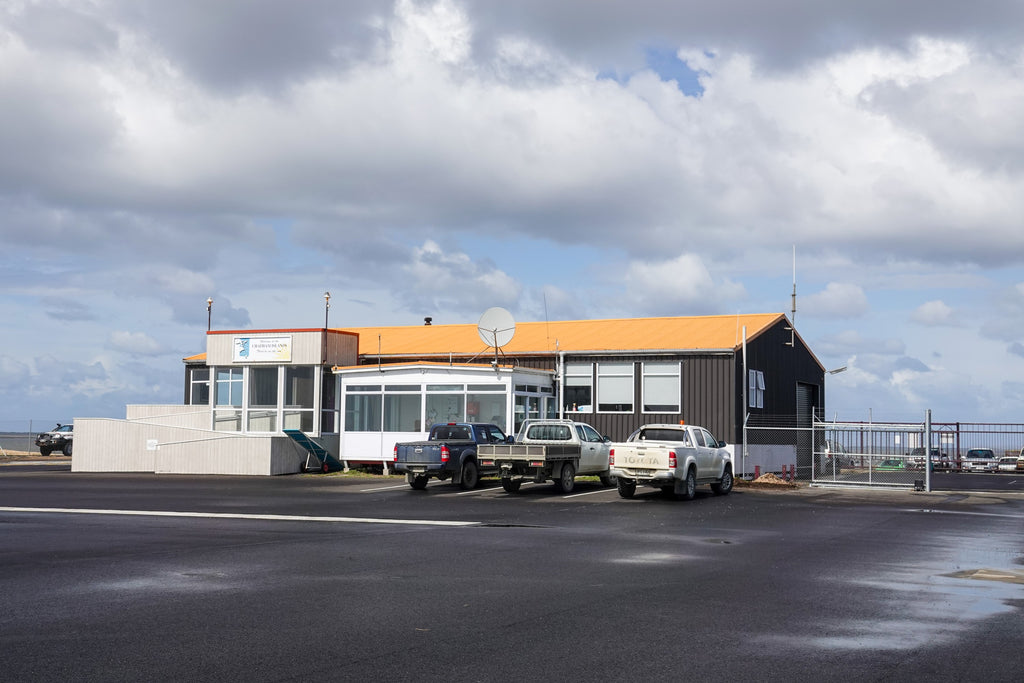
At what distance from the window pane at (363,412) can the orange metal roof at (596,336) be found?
3.74m

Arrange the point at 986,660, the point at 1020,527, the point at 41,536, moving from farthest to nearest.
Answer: the point at 1020,527 → the point at 41,536 → the point at 986,660

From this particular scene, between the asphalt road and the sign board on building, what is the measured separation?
18.8 meters

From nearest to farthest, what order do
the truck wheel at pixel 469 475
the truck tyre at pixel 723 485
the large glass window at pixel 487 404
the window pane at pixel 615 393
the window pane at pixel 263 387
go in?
1. the truck tyre at pixel 723 485
2. the truck wheel at pixel 469 475
3. the large glass window at pixel 487 404
4. the window pane at pixel 615 393
5. the window pane at pixel 263 387

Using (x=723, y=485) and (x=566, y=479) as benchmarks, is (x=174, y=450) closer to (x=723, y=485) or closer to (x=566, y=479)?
(x=566, y=479)

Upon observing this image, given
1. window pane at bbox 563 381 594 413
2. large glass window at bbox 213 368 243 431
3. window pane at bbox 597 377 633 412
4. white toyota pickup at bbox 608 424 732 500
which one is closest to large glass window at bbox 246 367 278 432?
large glass window at bbox 213 368 243 431

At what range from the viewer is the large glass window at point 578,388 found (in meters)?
38.4

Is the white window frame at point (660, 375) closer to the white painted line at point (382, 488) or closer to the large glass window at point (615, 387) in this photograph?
the large glass window at point (615, 387)

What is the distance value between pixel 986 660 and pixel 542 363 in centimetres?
3209

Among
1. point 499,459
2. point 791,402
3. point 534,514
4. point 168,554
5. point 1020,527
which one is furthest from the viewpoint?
point 791,402

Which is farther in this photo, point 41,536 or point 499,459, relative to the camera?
point 499,459

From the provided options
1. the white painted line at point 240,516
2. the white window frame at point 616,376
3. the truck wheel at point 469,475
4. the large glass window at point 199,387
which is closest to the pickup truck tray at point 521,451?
the truck wheel at point 469,475

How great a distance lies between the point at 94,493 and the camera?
87.6 feet

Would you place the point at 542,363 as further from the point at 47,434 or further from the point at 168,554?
the point at 47,434

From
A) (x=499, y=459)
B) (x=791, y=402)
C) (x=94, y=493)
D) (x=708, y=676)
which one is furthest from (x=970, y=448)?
(x=708, y=676)
